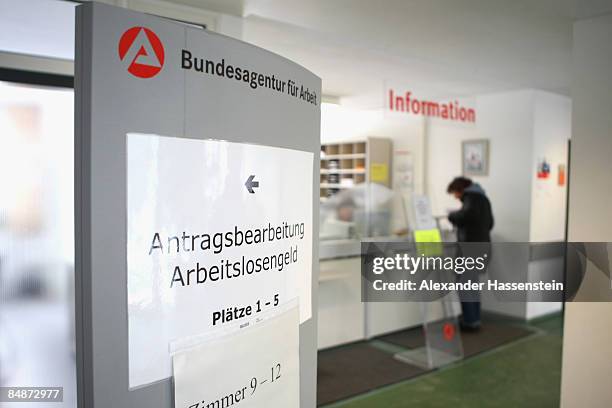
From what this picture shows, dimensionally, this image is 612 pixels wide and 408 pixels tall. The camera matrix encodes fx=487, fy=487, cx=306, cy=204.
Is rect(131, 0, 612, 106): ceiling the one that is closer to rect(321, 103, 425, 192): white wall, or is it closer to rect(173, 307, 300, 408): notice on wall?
rect(321, 103, 425, 192): white wall

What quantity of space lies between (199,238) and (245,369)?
392 millimetres

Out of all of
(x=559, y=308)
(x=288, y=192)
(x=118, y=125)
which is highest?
(x=118, y=125)

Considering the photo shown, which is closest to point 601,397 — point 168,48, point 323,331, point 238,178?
point 323,331

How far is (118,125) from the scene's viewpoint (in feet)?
3.30

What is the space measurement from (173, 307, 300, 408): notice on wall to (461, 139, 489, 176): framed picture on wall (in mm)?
5221

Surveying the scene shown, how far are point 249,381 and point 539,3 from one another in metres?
2.81

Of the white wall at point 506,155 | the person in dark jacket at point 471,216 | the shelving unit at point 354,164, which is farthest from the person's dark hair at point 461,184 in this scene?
the shelving unit at point 354,164

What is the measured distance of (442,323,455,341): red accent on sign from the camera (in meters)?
4.55

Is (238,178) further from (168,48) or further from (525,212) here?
(525,212)

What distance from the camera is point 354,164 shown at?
802 cm

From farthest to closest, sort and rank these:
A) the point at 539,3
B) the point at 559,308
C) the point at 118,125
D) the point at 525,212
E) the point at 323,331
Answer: the point at 559,308, the point at 525,212, the point at 323,331, the point at 539,3, the point at 118,125

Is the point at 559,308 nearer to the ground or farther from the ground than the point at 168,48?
nearer to the ground

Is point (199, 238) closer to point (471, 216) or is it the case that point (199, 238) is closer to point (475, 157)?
point (471, 216)

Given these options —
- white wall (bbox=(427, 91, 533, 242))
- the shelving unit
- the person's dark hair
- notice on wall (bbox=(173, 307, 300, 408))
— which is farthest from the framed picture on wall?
notice on wall (bbox=(173, 307, 300, 408))
